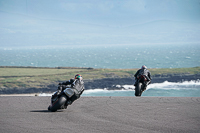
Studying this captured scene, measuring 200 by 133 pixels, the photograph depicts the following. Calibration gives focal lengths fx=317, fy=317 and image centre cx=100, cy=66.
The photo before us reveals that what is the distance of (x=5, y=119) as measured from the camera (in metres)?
11.0

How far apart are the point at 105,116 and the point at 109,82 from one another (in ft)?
163

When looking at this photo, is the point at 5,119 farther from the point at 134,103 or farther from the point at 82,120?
the point at 134,103

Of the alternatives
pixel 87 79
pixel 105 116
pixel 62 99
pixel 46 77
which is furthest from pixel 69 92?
pixel 46 77

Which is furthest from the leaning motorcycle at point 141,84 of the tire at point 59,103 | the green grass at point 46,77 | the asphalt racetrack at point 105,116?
the green grass at point 46,77

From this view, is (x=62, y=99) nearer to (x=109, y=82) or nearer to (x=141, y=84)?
(x=141, y=84)


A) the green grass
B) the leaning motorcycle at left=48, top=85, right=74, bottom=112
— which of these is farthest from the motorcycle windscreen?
the green grass

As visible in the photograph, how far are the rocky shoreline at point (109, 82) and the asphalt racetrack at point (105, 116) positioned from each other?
3772cm

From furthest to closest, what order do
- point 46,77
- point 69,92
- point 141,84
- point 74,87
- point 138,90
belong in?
1. point 46,77
2. point 141,84
3. point 138,90
4. point 74,87
5. point 69,92

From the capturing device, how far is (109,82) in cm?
6122

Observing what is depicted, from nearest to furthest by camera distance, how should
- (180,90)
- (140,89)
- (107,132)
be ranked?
(107,132) < (140,89) < (180,90)

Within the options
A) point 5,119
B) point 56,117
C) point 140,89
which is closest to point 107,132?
point 56,117

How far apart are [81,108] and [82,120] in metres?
2.75

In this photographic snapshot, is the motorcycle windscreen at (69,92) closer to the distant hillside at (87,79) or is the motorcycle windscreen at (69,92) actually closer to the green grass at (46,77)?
the distant hillside at (87,79)

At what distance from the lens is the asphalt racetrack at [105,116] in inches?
375
